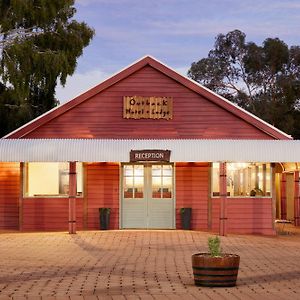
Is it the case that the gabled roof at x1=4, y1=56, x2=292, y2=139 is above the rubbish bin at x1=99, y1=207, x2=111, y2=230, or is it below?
above

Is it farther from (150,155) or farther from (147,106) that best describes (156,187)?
(147,106)

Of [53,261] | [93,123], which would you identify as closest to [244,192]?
[93,123]

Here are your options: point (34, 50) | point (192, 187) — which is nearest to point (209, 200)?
point (192, 187)

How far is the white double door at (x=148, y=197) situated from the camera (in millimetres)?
25750

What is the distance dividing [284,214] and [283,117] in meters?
19.5

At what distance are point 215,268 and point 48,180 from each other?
14156 mm

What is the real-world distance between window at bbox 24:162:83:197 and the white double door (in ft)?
5.38

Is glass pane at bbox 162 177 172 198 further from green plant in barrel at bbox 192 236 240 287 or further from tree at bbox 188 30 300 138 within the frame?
tree at bbox 188 30 300 138

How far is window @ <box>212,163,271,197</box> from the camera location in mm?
25750

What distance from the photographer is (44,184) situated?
26.0 meters

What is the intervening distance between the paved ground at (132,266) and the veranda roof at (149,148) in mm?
2289

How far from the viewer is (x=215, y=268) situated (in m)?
12.6

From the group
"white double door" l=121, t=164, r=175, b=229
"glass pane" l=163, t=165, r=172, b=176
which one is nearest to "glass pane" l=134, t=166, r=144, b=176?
"white double door" l=121, t=164, r=175, b=229

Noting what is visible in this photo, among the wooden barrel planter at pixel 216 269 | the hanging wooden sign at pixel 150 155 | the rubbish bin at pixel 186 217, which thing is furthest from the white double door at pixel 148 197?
the wooden barrel planter at pixel 216 269
